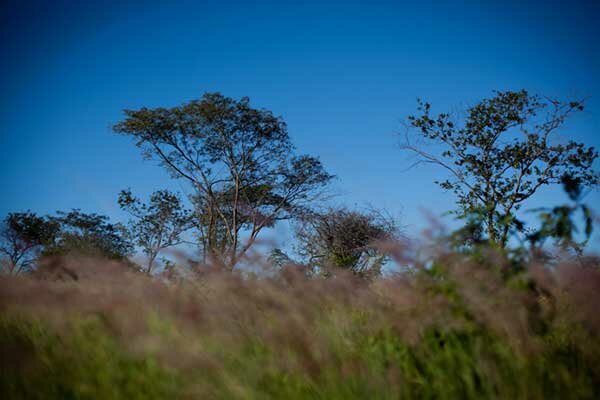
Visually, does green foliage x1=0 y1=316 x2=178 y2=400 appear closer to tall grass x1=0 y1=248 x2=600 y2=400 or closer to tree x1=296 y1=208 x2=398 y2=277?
tall grass x1=0 y1=248 x2=600 y2=400

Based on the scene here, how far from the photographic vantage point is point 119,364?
2.07 metres

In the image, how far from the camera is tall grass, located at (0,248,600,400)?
1.70 meters

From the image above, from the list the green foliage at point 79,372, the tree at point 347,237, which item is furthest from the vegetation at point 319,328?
the tree at point 347,237

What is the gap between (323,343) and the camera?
2072 mm

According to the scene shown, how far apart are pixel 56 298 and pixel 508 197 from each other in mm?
16348

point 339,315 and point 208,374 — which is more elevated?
point 339,315

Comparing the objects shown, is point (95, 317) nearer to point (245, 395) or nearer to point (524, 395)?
point (245, 395)

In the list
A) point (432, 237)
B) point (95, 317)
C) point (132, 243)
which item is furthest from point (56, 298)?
point (132, 243)

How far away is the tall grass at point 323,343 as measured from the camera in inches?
67.0

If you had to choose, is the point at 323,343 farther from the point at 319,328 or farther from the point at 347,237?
the point at 347,237

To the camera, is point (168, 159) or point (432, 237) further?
point (168, 159)

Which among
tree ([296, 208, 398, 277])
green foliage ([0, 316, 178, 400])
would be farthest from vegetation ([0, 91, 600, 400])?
tree ([296, 208, 398, 277])

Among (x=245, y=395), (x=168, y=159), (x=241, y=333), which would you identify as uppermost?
(x=168, y=159)

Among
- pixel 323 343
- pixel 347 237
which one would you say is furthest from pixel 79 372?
pixel 347 237
